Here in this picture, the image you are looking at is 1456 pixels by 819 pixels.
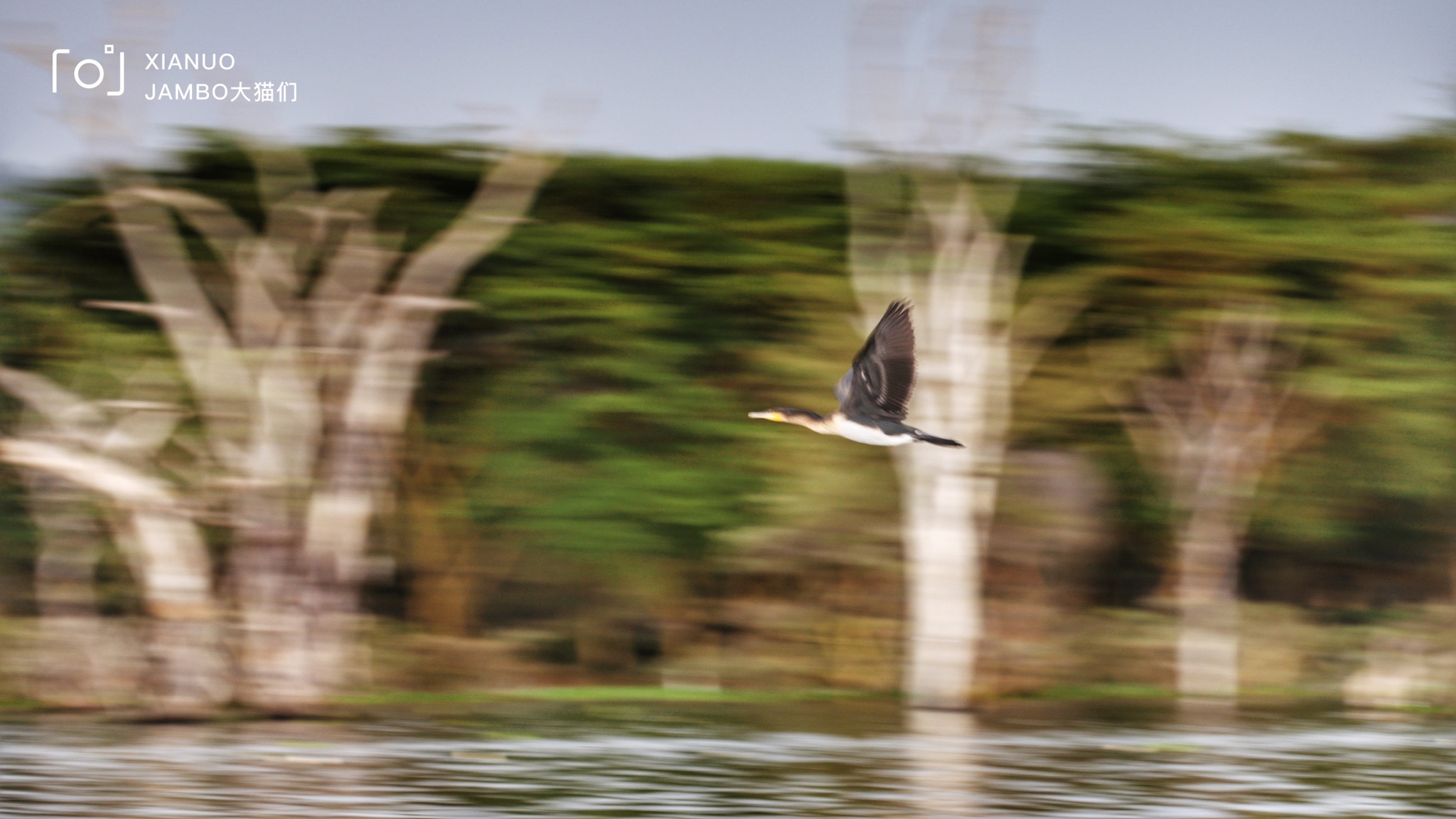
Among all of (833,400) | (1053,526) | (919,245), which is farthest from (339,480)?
Result: (1053,526)

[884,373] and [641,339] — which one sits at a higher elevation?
[641,339]

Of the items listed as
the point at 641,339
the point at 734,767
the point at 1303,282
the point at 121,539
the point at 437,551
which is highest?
the point at 1303,282

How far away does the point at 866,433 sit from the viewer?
752 centimetres

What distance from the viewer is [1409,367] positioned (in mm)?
13711

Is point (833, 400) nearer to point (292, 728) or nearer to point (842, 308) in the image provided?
point (842, 308)

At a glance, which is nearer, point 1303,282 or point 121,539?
point 121,539

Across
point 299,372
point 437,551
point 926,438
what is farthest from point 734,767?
point 437,551

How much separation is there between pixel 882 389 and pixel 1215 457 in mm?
7219

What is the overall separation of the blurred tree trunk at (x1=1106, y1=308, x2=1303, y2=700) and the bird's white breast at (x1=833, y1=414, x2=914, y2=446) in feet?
22.6

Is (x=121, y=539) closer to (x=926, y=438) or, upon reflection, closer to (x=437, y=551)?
(x=437, y=551)

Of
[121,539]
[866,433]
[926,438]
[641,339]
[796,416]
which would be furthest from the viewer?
[641,339]

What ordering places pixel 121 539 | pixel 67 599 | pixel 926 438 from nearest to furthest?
pixel 926 438 → pixel 121 539 → pixel 67 599

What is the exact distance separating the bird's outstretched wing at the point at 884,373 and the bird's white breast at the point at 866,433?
55mm

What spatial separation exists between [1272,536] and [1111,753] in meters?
5.63
